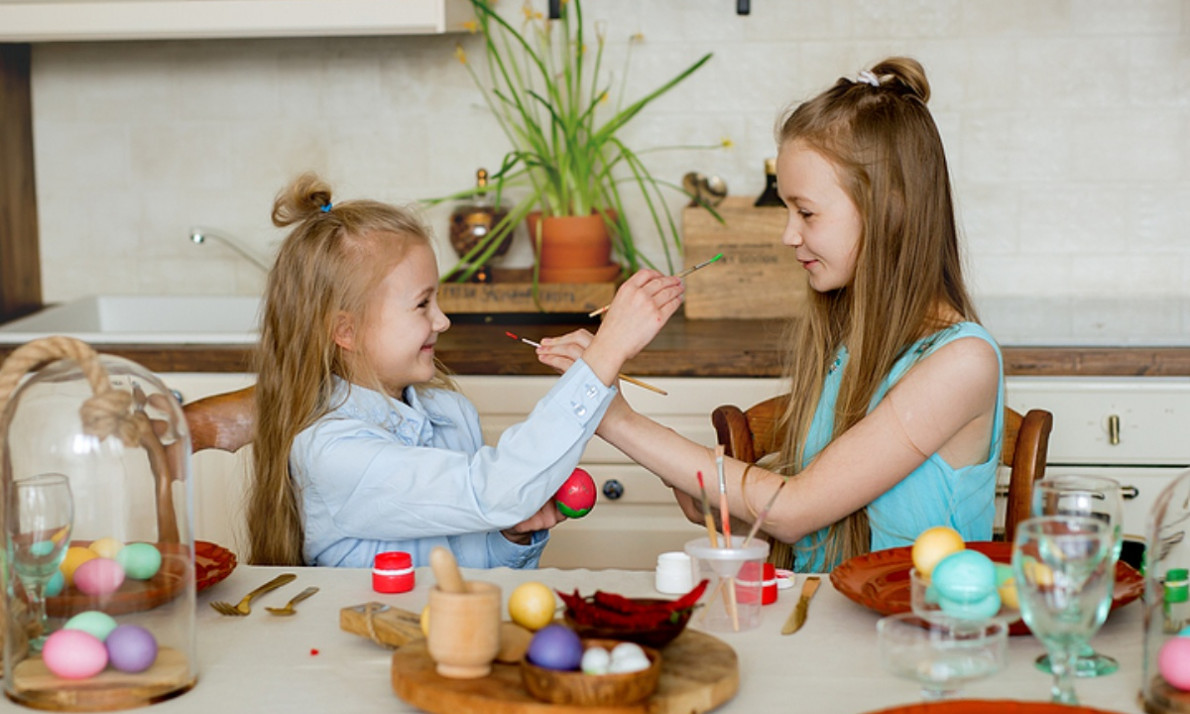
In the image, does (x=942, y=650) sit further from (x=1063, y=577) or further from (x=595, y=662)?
(x=595, y=662)

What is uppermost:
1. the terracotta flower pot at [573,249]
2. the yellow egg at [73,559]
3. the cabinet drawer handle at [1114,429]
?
the terracotta flower pot at [573,249]

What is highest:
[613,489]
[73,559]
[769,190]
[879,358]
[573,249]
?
[769,190]

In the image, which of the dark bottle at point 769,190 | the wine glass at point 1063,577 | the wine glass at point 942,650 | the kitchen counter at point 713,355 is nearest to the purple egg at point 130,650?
the wine glass at point 942,650

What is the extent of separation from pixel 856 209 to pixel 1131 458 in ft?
3.39

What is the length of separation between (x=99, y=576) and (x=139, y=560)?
0.04 metres

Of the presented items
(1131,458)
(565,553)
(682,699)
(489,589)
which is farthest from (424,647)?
(1131,458)

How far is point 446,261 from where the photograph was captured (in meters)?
3.32

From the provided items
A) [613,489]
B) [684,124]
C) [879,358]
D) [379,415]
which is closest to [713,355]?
[613,489]

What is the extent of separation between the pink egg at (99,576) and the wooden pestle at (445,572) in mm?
355

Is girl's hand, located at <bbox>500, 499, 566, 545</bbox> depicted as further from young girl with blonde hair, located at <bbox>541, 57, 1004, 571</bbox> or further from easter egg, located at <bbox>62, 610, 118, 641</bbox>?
easter egg, located at <bbox>62, 610, 118, 641</bbox>

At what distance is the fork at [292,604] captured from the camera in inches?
56.8

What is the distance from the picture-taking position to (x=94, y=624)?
48.6 inches

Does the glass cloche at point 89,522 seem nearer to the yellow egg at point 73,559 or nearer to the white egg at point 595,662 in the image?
the yellow egg at point 73,559

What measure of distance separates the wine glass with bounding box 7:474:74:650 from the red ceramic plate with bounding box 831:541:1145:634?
2.58 feet
